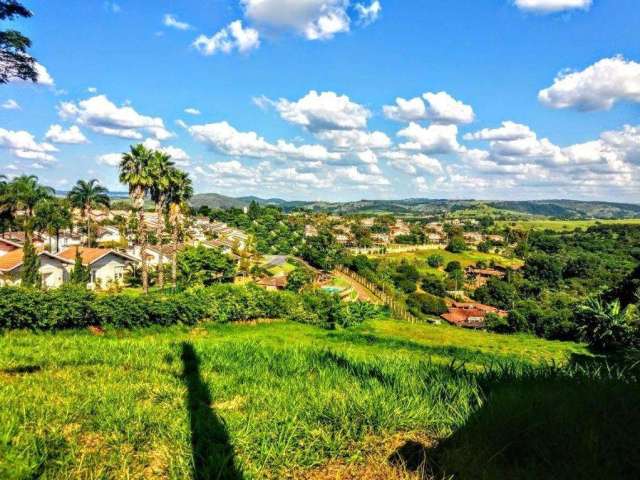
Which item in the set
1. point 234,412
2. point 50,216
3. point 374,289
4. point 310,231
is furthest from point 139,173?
point 310,231

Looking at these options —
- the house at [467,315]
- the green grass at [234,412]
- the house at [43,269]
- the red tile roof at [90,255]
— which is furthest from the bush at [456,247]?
the green grass at [234,412]

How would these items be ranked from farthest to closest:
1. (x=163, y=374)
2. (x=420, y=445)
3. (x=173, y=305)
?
(x=173, y=305), (x=163, y=374), (x=420, y=445)

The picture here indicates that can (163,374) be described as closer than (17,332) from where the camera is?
Yes

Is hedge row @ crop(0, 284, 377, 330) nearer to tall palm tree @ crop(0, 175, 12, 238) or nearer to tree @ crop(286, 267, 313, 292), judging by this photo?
tree @ crop(286, 267, 313, 292)

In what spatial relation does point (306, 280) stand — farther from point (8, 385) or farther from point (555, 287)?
point (555, 287)

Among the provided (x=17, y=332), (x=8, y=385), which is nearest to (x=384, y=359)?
(x=8, y=385)

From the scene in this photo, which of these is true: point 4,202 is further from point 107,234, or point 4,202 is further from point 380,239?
point 380,239
